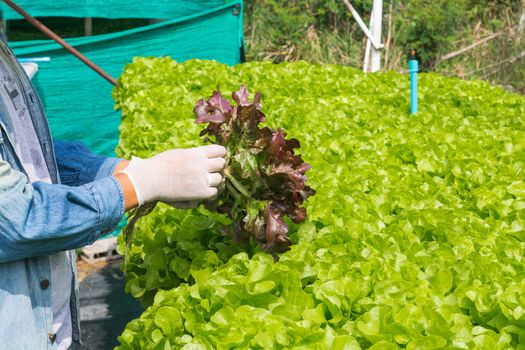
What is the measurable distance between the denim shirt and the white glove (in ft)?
0.34

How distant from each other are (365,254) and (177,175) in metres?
0.67

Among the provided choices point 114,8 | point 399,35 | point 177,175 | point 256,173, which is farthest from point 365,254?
point 399,35

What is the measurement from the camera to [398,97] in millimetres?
5484

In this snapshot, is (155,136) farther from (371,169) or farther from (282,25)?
(282,25)

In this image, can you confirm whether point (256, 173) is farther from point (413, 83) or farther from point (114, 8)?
point (114, 8)

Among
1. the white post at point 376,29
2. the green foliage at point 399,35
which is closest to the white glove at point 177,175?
the white post at point 376,29

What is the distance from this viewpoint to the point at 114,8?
9555 mm

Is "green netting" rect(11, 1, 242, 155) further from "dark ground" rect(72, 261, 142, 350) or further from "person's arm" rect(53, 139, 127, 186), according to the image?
"person's arm" rect(53, 139, 127, 186)

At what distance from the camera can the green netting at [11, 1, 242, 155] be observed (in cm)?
883

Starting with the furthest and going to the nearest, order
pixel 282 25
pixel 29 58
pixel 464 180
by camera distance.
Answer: pixel 282 25 < pixel 29 58 < pixel 464 180

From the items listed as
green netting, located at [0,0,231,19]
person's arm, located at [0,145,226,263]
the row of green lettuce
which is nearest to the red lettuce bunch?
the row of green lettuce

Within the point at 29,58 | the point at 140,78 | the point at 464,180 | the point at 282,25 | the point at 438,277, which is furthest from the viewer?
the point at 282,25

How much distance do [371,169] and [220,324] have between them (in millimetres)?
1615

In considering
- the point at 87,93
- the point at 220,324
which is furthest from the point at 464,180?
the point at 87,93
